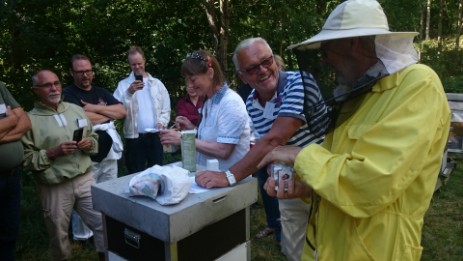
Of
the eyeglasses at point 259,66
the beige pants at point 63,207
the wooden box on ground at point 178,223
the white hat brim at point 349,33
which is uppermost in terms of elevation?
the white hat brim at point 349,33

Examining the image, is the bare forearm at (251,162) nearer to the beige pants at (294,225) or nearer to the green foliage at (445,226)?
the beige pants at (294,225)

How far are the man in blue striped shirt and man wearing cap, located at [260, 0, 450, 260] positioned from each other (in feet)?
0.64

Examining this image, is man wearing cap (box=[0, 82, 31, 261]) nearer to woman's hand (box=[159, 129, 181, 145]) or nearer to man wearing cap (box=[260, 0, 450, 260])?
woman's hand (box=[159, 129, 181, 145])

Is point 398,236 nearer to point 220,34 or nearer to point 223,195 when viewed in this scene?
point 223,195

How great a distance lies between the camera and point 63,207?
10.5 feet

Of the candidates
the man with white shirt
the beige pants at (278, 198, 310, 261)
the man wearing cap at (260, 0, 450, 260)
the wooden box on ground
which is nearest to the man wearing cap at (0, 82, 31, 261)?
the wooden box on ground

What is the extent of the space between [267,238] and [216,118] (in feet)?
6.47

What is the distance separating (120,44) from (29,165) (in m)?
6.46

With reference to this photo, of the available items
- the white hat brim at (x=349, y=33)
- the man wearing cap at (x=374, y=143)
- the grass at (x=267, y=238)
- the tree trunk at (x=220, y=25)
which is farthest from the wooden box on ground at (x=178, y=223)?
the tree trunk at (x=220, y=25)

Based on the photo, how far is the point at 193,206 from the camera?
6.00 feet

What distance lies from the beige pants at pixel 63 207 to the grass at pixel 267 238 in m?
0.57

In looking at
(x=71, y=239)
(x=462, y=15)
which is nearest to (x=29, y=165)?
(x=71, y=239)

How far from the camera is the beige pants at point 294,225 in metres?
2.79

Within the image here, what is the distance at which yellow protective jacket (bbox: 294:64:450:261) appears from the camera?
4.27 ft
